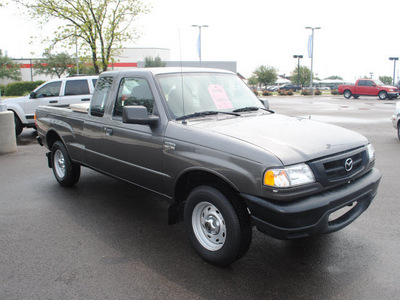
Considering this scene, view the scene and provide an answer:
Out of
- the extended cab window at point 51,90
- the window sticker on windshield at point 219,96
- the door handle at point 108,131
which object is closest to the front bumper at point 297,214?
the window sticker on windshield at point 219,96

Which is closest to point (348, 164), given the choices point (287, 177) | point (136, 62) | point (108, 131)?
point (287, 177)

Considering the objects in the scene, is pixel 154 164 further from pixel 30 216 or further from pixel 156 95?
pixel 30 216

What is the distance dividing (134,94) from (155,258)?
76.8 inches

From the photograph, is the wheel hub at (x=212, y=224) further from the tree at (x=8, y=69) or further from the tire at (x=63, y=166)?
the tree at (x=8, y=69)

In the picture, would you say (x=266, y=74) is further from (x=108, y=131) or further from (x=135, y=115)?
(x=135, y=115)

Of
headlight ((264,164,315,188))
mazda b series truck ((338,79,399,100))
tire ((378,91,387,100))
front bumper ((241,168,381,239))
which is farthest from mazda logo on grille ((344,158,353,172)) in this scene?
tire ((378,91,387,100))

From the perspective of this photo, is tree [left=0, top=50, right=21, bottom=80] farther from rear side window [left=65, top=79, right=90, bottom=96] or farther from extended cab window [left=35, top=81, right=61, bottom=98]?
rear side window [left=65, top=79, right=90, bottom=96]

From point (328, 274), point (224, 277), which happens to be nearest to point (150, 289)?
point (224, 277)

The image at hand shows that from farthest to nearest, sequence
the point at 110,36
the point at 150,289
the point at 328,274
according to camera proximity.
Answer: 1. the point at 110,36
2. the point at 328,274
3. the point at 150,289

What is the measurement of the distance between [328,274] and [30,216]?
12.4ft

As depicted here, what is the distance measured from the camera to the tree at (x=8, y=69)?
204ft

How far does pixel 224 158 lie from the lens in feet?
10.9

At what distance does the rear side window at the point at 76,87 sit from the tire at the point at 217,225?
9.33 meters

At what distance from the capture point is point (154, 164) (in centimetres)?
409
